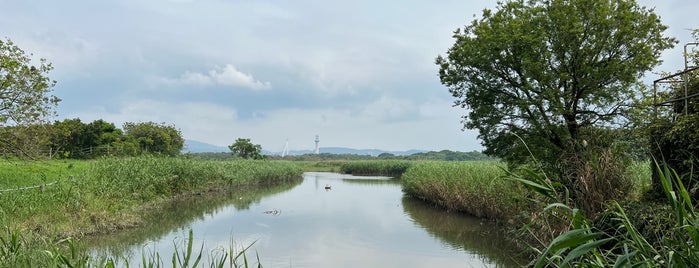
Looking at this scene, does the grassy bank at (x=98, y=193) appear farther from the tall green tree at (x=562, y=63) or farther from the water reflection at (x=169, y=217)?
the tall green tree at (x=562, y=63)

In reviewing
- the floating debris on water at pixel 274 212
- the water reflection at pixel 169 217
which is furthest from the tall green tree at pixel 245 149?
the floating debris on water at pixel 274 212

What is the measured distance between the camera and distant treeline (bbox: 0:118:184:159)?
Answer: 1144cm

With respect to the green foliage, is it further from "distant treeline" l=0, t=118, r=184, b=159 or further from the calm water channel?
"distant treeline" l=0, t=118, r=184, b=159

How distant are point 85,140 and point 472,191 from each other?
27.8 metres

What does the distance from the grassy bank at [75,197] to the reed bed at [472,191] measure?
868cm

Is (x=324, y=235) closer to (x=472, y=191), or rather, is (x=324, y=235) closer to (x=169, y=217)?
(x=472, y=191)

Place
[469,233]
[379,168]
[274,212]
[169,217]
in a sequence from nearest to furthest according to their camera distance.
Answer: [469,233], [169,217], [274,212], [379,168]

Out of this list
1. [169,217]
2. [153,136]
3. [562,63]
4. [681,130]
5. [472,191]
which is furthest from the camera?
[153,136]

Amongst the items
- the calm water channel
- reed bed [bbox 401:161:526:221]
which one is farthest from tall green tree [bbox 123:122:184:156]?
reed bed [bbox 401:161:526:221]

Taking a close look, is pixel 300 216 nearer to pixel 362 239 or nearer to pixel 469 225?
pixel 362 239

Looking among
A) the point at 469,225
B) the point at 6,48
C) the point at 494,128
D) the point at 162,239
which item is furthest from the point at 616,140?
the point at 6,48

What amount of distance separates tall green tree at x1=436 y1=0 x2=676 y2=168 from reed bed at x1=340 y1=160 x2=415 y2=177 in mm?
34307

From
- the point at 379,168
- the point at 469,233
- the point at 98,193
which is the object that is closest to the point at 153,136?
the point at 379,168

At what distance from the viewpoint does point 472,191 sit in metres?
14.3
